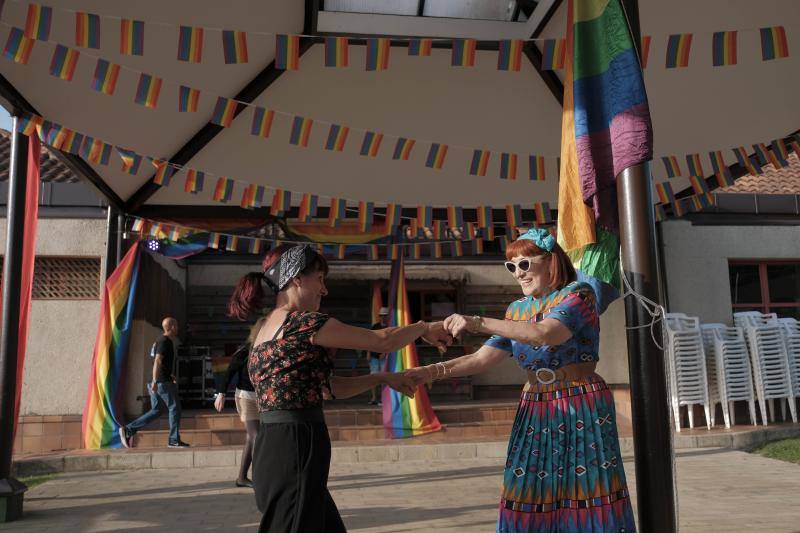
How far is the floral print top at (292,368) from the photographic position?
90.7 inches

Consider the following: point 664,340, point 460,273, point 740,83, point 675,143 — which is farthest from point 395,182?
point 664,340

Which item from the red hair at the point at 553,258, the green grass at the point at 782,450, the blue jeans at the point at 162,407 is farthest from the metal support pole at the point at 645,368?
the blue jeans at the point at 162,407

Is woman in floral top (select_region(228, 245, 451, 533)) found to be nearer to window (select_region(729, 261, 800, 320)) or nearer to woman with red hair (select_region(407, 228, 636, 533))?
woman with red hair (select_region(407, 228, 636, 533))

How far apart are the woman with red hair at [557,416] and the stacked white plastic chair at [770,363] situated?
7.46 meters

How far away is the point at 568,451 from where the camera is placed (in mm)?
2283

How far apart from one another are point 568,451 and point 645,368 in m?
0.57

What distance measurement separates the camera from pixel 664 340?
8.57 ft

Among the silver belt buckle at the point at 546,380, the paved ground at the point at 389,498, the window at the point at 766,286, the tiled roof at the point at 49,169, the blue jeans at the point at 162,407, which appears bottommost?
the paved ground at the point at 389,498

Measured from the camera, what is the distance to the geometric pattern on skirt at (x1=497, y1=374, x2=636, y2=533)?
223 centimetres

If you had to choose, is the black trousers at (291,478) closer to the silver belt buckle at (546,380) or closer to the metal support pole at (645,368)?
the silver belt buckle at (546,380)

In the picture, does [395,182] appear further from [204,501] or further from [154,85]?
[204,501]

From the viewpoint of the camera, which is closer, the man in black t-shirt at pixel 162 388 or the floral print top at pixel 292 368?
the floral print top at pixel 292 368

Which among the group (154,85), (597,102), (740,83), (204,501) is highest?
(740,83)

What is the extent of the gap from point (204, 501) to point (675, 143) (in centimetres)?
582
